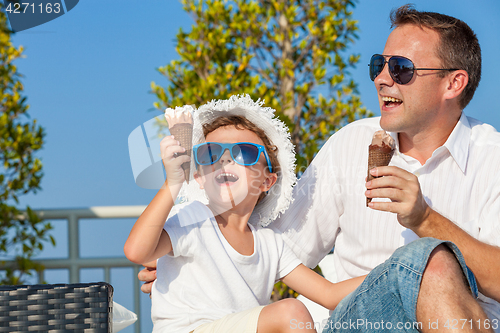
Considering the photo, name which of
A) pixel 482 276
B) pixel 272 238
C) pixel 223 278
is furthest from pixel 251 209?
pixel 482 276

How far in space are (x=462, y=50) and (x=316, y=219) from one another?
1.14 metres

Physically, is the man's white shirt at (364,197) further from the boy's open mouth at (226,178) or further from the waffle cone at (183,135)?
the waffle cone at (183,135)

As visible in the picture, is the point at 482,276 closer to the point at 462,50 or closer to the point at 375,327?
the point at 375,327

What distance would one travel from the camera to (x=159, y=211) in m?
1.59

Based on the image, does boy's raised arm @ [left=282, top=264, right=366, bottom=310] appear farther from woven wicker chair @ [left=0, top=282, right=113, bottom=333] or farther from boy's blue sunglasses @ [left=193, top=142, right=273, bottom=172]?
woven wicker chair @ [left=0, top=282, right=113, bottom=333]

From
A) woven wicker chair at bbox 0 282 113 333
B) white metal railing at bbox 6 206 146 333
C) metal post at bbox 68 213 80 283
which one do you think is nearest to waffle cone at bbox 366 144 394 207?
woven wicker chair at bbox 0 282 113 333

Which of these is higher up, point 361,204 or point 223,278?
point 361,204

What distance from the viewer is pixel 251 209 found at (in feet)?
6.75

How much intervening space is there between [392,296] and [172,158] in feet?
2.79

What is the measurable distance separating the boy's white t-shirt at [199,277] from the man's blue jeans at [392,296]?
0.41 meters

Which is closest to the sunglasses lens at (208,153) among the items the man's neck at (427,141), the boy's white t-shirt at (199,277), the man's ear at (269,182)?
the boy's white t-shirt at (199,277)

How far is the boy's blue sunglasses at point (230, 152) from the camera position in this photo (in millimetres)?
1885

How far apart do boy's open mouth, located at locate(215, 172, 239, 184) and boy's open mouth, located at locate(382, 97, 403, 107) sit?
0.88 m

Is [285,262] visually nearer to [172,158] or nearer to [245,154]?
[245,154]
